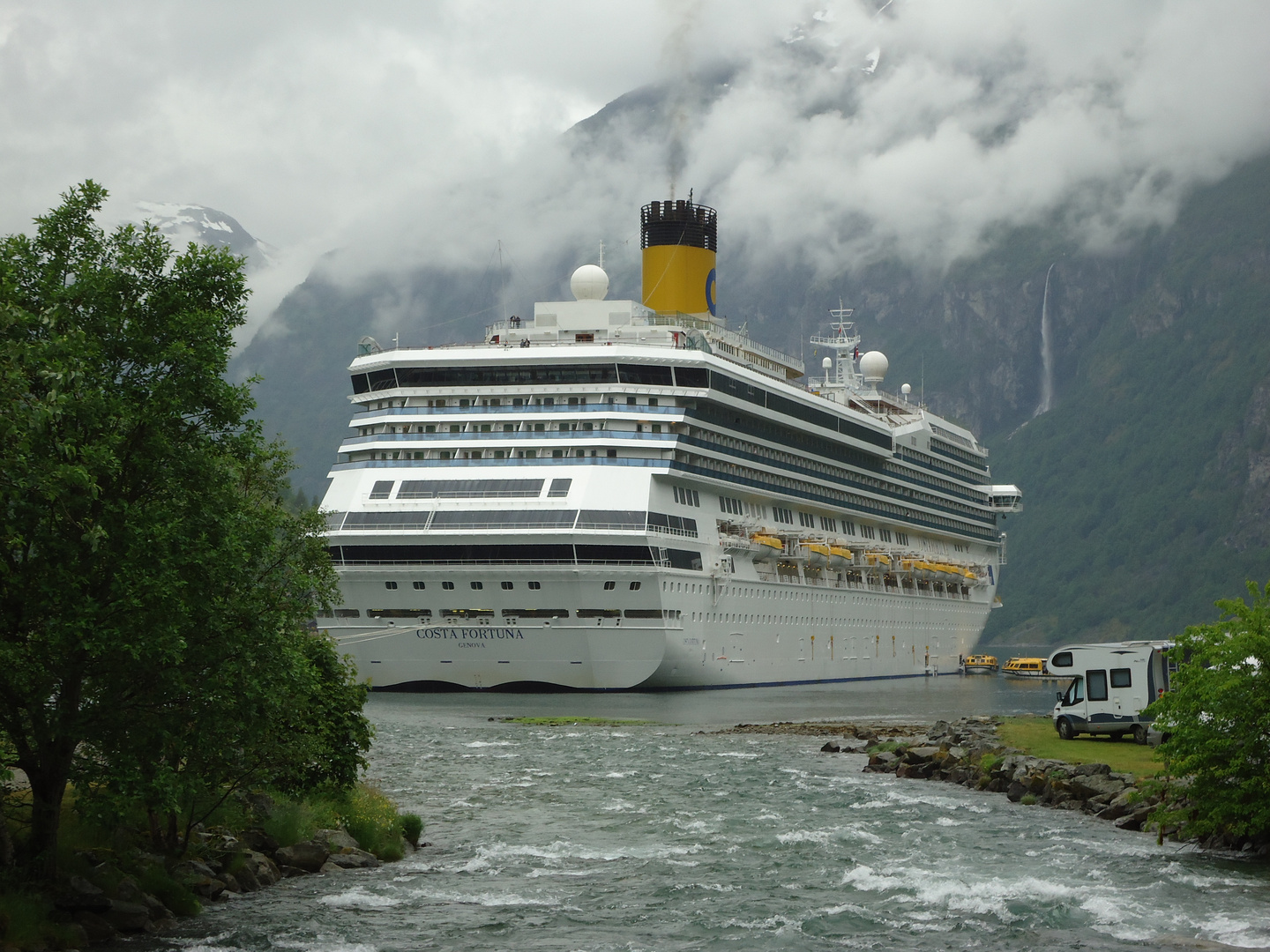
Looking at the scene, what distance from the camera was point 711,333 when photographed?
7812 cm

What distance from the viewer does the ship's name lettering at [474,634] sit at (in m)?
59.2

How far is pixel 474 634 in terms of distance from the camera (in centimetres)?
5931

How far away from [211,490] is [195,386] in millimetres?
1218

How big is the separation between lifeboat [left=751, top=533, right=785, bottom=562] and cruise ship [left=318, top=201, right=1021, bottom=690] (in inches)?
5.3

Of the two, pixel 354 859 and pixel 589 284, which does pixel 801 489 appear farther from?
pixel 354 859

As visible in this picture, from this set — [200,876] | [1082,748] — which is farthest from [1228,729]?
[200,876]

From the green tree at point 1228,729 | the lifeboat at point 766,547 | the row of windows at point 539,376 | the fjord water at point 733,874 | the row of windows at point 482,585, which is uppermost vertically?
the row of windows at point 539,376

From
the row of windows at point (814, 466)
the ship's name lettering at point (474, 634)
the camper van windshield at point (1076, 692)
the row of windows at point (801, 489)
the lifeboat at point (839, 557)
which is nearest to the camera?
the camper van windshield at point (1076, 692)

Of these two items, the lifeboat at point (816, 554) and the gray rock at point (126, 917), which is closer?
the gray rock at point (126, 917)

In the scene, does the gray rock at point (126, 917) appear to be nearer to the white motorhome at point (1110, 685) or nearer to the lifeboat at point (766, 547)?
the white motorhome at point (1110, 685)

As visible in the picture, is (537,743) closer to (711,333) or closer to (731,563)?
(731,563)

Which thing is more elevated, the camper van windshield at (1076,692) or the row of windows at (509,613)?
the row of windows at (509,613)

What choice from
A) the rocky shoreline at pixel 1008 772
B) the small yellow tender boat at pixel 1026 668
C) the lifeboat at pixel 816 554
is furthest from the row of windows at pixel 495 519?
the small yellow tender boat at pixel 1026 668

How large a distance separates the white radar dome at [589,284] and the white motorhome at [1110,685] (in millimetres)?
41489
